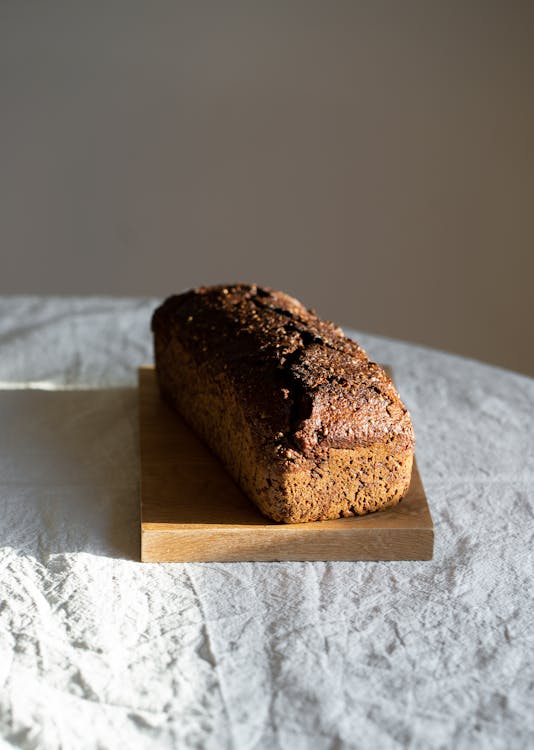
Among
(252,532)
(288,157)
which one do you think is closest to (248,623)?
(252,532)

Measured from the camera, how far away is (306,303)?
3.83m

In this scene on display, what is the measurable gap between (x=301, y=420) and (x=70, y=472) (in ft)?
1.36

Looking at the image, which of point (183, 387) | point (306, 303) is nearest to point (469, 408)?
point (183, 387)

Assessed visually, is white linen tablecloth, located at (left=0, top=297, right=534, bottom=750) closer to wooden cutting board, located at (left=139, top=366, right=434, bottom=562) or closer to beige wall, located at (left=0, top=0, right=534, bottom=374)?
wooden cutting board, located at (left=139, top=366, right=434, bottom=562)

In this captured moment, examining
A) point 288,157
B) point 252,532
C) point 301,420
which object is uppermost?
point 288,157

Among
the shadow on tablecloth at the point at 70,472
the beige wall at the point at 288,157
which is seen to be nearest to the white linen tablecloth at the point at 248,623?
the shadow on tablecloth at the point at 70,472

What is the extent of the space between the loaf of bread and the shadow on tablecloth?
16 centimetres

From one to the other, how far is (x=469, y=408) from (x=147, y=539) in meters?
0.76

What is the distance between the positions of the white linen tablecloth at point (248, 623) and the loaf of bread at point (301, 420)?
94mm

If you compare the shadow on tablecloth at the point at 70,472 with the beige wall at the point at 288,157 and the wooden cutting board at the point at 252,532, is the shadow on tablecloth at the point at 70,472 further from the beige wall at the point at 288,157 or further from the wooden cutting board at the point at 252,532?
the beige wall at the point at 288,157

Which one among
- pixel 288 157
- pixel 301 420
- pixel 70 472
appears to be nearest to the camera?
pixel 301 420

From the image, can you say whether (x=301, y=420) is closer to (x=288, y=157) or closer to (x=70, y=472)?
(x=70, y=472)

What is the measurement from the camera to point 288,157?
364 centimetres

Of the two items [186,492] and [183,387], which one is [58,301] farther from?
[186,492]
